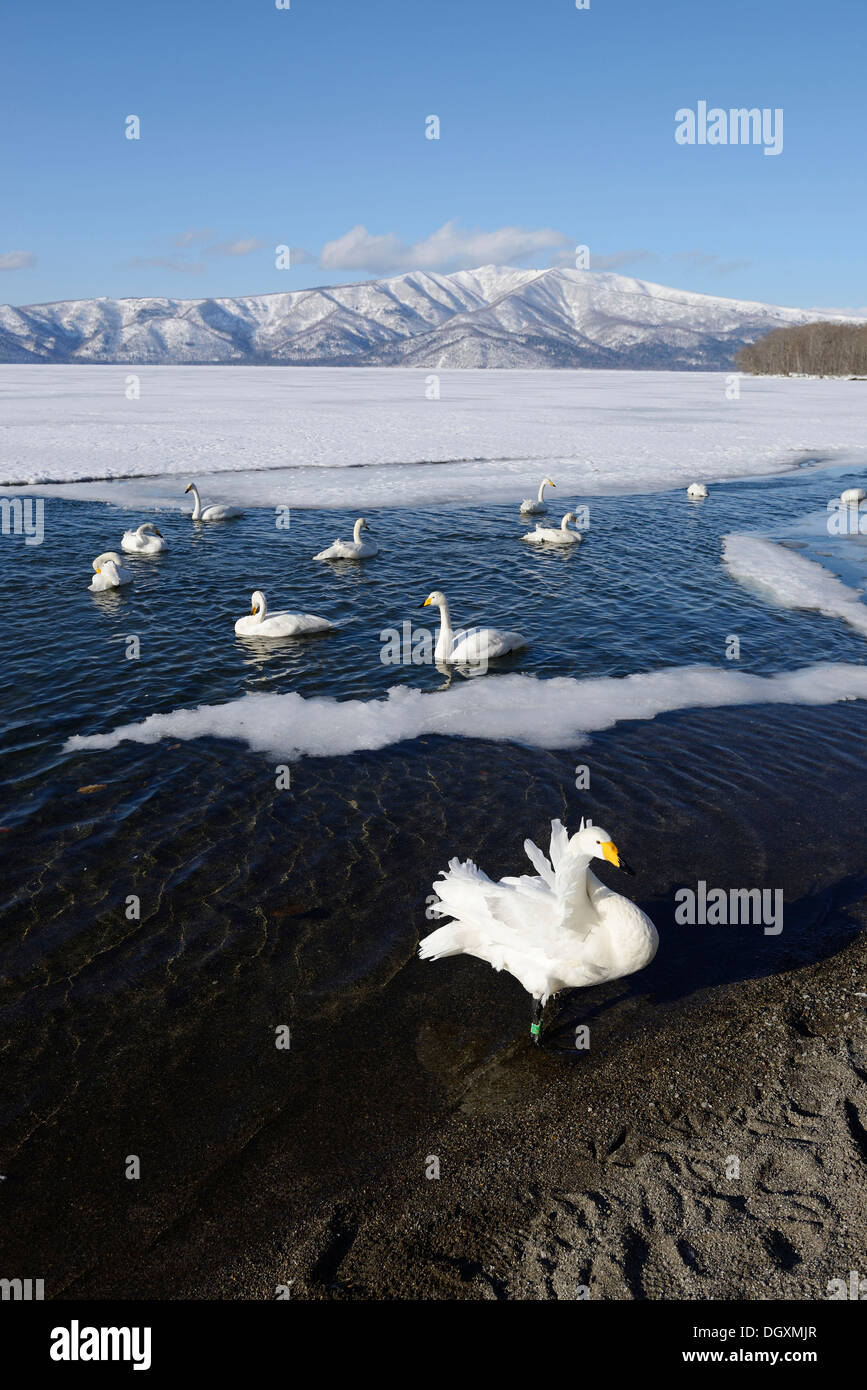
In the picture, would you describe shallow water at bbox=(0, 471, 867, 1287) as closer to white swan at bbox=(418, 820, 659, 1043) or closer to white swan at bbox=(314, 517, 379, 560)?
white swan at bbox=(418, 820, 659, 1043)

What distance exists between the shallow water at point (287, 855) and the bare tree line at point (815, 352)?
457ft

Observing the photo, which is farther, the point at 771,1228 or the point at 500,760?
the point at 500,760

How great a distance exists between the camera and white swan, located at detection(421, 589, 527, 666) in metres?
13.9

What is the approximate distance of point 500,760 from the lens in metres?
10.7

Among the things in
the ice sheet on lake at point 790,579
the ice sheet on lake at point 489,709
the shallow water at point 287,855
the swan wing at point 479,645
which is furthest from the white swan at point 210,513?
the ice sheet on lake at point 790,579

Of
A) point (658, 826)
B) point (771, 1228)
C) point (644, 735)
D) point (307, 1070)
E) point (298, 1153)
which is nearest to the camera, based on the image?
point (771, 1228)

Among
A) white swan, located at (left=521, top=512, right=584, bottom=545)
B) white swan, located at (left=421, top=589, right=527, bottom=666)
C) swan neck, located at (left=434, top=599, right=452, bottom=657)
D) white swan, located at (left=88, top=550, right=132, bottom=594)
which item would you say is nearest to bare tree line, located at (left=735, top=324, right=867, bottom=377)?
white swan, located at (left=521, top=512, right=584, bottom=545)

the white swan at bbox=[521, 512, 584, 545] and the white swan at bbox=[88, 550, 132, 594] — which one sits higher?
the white swan at bbox=[521, 512, 584, 545]

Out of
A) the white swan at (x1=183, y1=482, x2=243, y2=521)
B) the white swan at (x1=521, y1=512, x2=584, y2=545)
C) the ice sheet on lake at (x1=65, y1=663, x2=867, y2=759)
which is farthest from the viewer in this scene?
the white swan at (x1=183, y1=482, x2=243, y2=521)

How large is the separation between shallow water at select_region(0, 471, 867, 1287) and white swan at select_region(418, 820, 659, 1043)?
57cm

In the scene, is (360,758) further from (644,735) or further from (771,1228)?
(771,1228)
